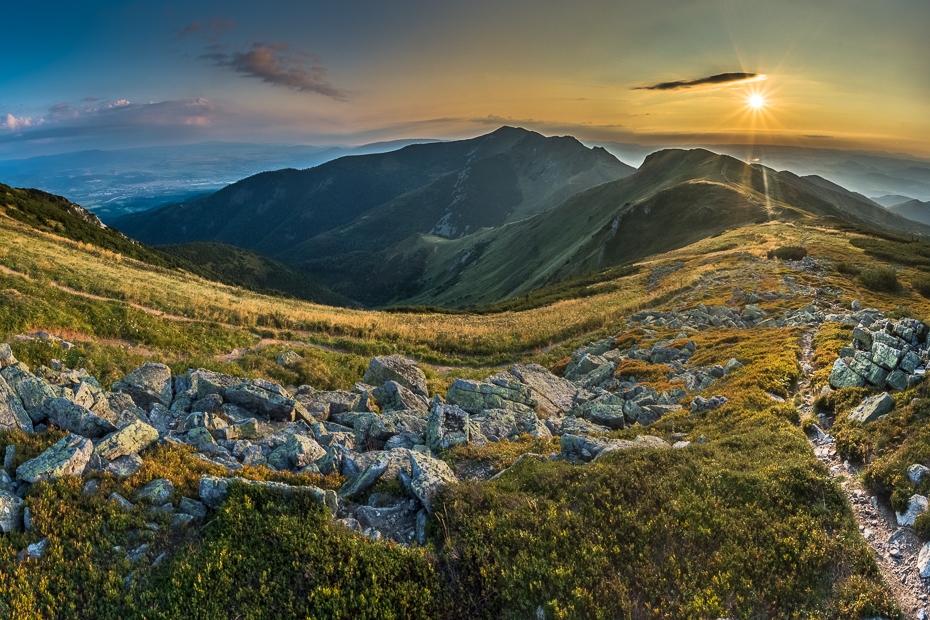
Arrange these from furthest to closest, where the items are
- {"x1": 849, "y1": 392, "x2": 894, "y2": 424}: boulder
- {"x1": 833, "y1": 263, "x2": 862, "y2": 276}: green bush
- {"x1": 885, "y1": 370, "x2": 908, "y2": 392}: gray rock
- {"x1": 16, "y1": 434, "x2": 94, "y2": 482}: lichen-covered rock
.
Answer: {"x1": 833, "y1": 263, "x2": 862, "y2": 276}: green bush
{"x1": 885, "y1": 370, "x2": 908, "y2": 392}: gray rock
{"x1": 849, "y1": 392, "x2": 894, "y2": 424}: boulder
{"x1": 16, "y1": 434, "x2": 94, "y2": 482}: lichen-covered rock

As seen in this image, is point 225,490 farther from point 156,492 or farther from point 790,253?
point 790,253

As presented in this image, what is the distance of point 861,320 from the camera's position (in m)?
20.4

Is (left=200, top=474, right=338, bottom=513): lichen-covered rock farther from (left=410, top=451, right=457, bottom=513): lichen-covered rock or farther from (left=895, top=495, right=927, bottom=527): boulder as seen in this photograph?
(left=895, top=495, right=927, bottom=527): boulder

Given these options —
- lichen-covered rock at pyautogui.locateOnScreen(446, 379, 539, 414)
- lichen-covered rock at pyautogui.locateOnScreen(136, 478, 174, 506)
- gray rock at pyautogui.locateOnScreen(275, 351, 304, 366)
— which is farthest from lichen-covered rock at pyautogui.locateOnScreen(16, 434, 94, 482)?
lichen-covered rock at pyautogui.locateOnScreen(446, 379, 539, 414)

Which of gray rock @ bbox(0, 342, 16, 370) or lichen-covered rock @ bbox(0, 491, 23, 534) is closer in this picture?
lichen-covered rock @ bbox(0, 491, 23, 534)

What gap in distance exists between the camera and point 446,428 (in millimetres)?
13523

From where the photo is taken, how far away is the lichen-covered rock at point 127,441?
31.9 feet

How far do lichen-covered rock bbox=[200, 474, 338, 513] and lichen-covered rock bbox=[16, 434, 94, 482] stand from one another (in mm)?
2524

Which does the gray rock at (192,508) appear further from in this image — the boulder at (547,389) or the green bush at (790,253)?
the green bush at (790,253)

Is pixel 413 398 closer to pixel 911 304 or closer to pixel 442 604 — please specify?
pixel 442 604

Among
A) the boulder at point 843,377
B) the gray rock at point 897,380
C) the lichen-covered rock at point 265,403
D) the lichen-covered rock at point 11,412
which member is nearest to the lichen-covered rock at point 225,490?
the lichen-covered rock at point 265,403

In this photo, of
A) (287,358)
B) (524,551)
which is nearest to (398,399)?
(287,358)

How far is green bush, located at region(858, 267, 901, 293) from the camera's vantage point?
3272 centimetres

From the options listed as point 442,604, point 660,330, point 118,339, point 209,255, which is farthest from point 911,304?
point 209,255
